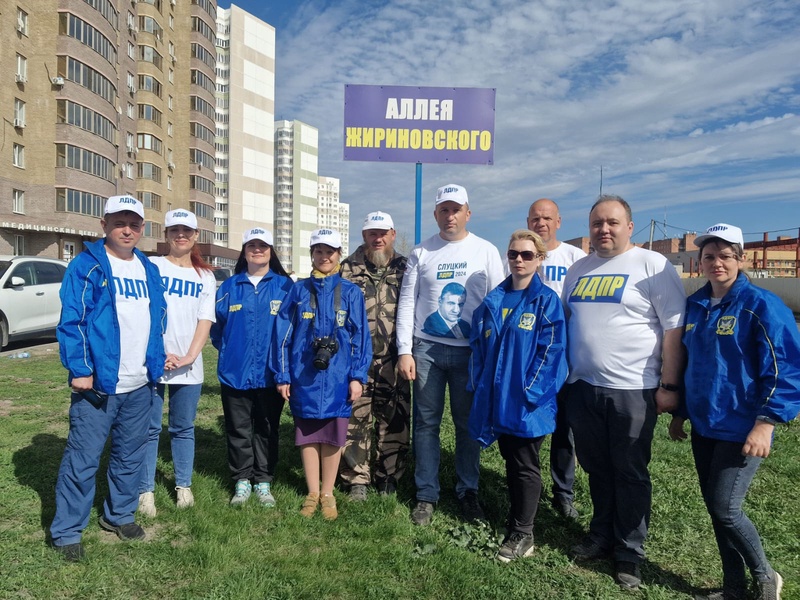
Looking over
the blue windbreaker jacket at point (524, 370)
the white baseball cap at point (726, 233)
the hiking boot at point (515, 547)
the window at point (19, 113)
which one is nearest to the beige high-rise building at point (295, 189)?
the window at point (19, 113)

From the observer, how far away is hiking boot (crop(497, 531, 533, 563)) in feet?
10.7

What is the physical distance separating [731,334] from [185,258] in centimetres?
342

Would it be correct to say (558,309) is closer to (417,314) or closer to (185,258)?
(417,314)

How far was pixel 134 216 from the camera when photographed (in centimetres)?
326

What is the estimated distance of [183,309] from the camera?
3750 millimetres

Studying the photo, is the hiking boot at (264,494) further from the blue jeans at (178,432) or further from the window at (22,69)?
the window at (22,69)

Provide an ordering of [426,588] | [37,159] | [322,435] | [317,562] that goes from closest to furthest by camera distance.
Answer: [426,588] → [317,562] → [322,435] → [37,159]

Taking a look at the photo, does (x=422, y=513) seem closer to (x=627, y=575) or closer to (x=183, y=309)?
(x=627, y=575)

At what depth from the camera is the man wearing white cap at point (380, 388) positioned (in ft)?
13.6

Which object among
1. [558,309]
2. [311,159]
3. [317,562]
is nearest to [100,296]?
[317,562]

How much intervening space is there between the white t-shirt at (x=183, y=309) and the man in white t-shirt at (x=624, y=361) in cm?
254

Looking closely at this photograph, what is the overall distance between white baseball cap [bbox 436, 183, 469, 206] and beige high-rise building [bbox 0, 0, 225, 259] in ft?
109

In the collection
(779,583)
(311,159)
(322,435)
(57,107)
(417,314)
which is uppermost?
(311,159)

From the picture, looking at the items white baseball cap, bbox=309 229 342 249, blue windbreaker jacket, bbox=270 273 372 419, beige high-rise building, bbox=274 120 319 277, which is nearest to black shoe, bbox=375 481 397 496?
blue windbreaker jacket, bbox=270 273 372 419
